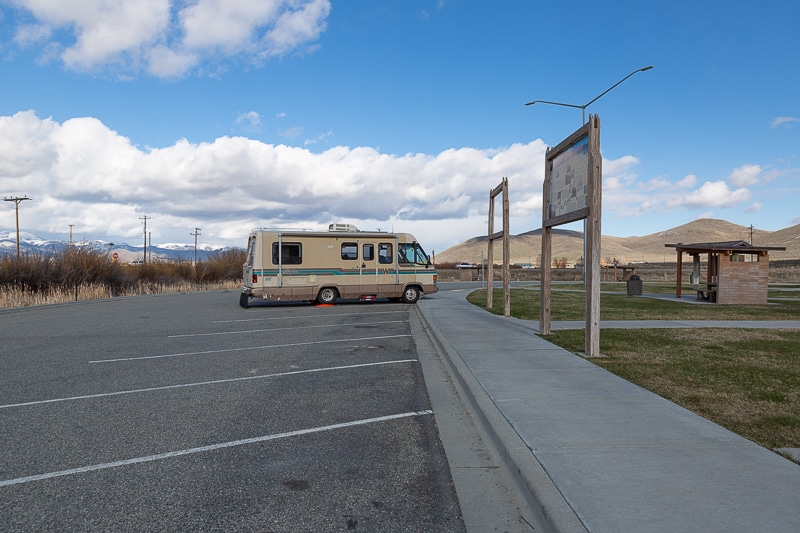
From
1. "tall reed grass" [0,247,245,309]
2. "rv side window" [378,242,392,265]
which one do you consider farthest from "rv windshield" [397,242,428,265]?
"tall reed grass" [0,247,245,309]

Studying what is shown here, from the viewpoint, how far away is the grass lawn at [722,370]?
5.95 meters

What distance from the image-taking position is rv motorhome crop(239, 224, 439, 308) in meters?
22.0

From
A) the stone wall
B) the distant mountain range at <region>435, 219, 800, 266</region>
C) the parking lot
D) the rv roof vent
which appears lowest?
the parking lot

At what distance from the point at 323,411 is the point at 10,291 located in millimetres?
23952

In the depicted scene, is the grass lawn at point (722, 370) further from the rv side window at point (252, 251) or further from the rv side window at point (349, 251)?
the rv side window at point (252, 251)

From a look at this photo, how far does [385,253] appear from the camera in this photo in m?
23.7

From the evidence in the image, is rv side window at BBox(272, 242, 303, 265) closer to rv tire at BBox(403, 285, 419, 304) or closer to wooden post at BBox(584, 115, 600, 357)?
rv tire at BBox(403, 285, 419, 304)

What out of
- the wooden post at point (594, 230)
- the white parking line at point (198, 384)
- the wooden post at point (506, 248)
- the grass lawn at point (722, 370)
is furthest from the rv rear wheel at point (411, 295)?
the wooden post at point (594, 230)

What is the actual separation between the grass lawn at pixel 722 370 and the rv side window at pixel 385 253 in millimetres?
11344

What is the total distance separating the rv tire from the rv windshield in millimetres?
1073

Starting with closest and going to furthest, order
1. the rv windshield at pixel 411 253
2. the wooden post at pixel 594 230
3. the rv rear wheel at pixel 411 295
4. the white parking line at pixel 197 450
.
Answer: the white parking line at pixel 197 450, the wooden post at pixel 594 230, the rv windshield at pixel 411 253, the rv rear wheel at pixel 411 295

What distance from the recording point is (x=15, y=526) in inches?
151

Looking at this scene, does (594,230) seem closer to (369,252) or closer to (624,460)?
(624,460)

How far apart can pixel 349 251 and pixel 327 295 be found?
1899 mm
